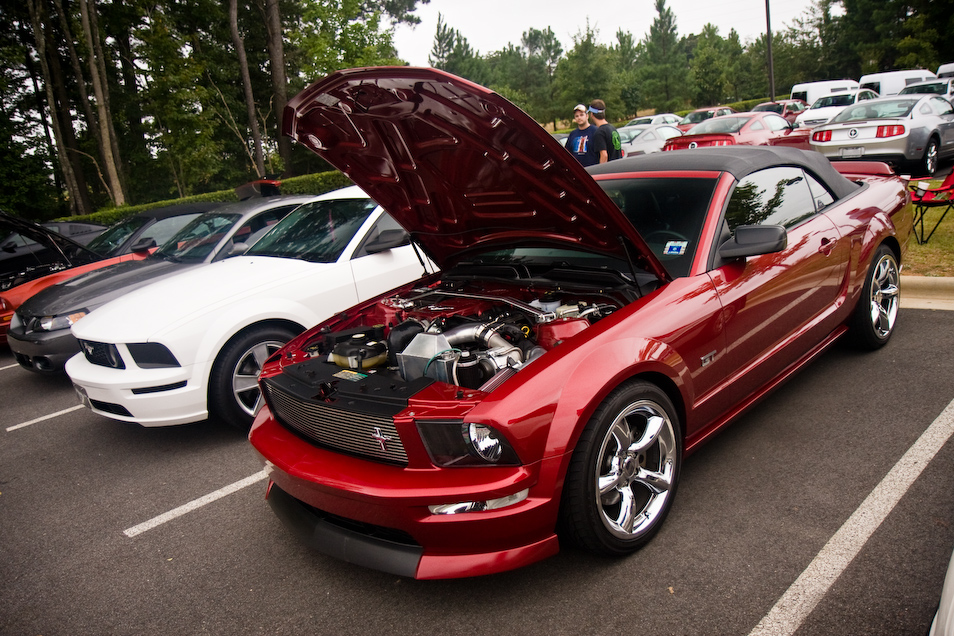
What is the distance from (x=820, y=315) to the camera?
11.8 feet

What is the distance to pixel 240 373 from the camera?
4.23 metres

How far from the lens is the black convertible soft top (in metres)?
3.34

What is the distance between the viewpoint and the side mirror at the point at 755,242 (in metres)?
2.82

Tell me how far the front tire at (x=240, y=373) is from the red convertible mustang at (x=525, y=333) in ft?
3.34

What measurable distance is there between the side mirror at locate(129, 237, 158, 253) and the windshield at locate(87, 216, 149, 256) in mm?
291

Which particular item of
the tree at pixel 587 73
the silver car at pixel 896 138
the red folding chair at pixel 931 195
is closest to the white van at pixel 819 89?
the silver car at pixel 896 138

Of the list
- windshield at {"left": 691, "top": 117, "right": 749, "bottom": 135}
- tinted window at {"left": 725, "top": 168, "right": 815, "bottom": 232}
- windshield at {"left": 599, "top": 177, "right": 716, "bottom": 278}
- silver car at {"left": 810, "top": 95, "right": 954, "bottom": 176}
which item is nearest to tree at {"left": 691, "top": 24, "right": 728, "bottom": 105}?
windshield at {"left": 691, "top": 117, "right": 749, "bottom": 135}

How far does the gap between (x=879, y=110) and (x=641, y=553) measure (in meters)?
12.3

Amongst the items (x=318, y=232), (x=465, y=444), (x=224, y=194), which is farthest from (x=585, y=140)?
(x=224, y=194)

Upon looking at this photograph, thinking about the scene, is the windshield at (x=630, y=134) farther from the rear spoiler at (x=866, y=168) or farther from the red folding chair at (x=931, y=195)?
the rear spoiler at (x=866, y=168)

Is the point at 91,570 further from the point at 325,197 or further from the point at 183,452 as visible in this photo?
the point at 325,197

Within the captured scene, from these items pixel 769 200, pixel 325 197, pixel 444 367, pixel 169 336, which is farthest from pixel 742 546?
pixel 325 197

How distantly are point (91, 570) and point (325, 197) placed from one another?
3404 mm

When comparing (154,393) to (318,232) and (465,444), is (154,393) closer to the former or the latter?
(318,232)
